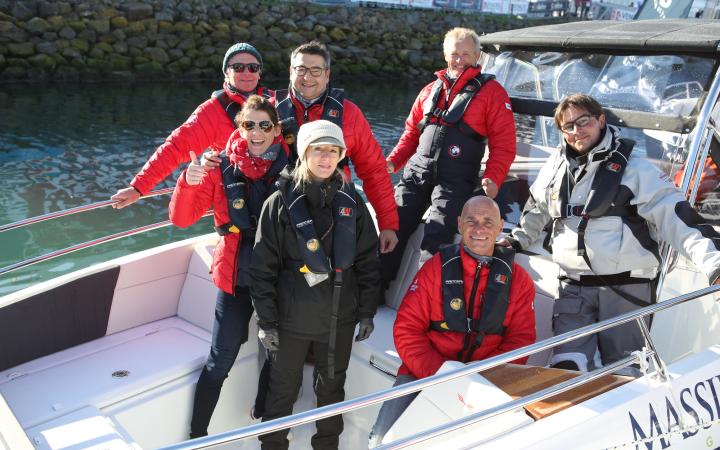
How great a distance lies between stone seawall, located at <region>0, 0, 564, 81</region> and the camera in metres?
14.5

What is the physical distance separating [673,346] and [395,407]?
1.32 meters

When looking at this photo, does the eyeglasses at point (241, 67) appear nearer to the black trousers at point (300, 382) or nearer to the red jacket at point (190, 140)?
the red jacket at point (190, 140)

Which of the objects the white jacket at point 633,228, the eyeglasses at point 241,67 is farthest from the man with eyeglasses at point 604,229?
the eyeglasses at point 241,67

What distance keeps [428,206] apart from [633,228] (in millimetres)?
1107

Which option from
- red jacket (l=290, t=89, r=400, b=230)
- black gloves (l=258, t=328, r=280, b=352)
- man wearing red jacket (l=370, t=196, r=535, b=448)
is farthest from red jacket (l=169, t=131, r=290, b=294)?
man wearing red jacket (l=370, t=196, r=535, b=448)

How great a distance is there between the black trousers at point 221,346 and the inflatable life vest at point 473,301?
0.83 meters

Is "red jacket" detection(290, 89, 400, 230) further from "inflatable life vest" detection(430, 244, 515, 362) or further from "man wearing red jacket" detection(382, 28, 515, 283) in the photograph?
"inflatable life vest" detection(430, 244, 515, 362)

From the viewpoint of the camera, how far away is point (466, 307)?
8.28 ft

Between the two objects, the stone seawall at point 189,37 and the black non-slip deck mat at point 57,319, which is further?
the stone seawall at point 189,37

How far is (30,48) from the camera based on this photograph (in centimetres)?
1433

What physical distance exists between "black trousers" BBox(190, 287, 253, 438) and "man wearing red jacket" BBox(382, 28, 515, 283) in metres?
0.97

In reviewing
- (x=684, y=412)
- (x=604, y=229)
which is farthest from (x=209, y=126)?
(x=684, y=412)

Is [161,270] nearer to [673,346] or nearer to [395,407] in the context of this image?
[395,407]

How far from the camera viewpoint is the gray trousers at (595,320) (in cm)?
262
